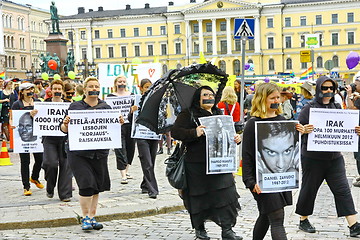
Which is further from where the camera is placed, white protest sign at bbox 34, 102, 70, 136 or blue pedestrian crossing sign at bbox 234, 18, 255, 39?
blue pedestrian crossing sign at bbox 234, 18, 255, 39

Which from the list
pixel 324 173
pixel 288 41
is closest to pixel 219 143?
pixel 324 173

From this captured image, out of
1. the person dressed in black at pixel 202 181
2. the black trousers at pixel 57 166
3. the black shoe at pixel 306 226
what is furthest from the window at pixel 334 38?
the person dressed in black at pixel 202 181

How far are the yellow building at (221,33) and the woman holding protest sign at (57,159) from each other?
86.6 meters

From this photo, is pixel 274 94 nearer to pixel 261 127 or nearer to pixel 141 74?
pixel 261 127

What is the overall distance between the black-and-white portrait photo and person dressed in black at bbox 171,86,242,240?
852 mm

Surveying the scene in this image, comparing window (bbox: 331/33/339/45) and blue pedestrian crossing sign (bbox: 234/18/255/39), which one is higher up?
window (bbox: 331/33/339/45)

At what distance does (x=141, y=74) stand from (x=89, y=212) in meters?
8.88

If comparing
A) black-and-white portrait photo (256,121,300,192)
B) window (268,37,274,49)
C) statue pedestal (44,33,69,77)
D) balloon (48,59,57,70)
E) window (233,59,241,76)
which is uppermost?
window (268,37,274,49)

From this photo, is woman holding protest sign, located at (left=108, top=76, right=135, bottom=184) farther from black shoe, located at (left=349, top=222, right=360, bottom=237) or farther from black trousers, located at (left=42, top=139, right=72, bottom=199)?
black shoe, located at (left=349, top=222, right=360, bottom=237)

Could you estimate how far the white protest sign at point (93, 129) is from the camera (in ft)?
24.9

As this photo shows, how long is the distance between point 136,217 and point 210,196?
2.16 m

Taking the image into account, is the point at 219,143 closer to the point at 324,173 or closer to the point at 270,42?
the point at 324,173

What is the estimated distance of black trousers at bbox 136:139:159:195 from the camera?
9.50m

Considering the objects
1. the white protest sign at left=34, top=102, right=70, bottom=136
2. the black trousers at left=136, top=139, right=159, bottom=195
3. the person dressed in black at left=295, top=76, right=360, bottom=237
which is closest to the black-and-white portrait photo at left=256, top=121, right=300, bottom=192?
the person dressed in black at left=295, top=76, right=360, bottom=237
